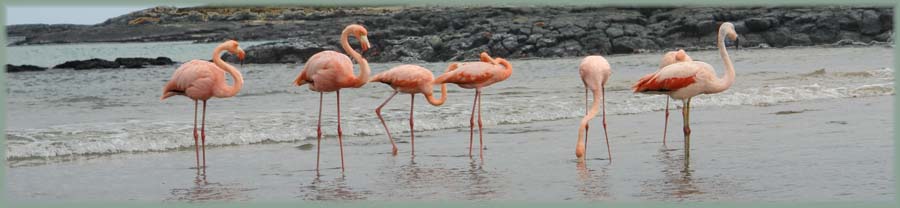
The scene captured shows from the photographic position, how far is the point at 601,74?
Result: 27.8ft

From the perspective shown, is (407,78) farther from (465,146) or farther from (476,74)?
(465,146)

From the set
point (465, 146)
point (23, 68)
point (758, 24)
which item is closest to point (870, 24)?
point (758, 24)

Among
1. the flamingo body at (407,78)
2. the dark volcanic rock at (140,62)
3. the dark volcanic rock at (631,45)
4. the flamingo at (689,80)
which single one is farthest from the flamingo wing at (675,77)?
the dark volcanic rock at (631,45)

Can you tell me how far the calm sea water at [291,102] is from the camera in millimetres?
10680

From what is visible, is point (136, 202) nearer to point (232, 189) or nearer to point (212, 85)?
point (232, 189)

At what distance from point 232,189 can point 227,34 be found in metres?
25.6

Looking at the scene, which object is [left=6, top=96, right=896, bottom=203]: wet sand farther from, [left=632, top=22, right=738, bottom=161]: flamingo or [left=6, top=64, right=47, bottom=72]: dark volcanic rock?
[left=6, top=64, right=47, bottom=72]: dark volcanic rock

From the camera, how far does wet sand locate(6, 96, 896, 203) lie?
6699 mm

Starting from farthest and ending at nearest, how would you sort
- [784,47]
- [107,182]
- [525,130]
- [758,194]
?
[784,47], [525,130], [107,182], [758,194]

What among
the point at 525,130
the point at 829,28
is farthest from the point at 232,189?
the point at 829,28

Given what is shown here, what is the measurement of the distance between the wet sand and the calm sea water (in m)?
0.74

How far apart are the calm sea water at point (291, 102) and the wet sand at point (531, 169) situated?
0.74 metres

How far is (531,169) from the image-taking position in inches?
308

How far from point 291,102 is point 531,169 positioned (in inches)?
287
